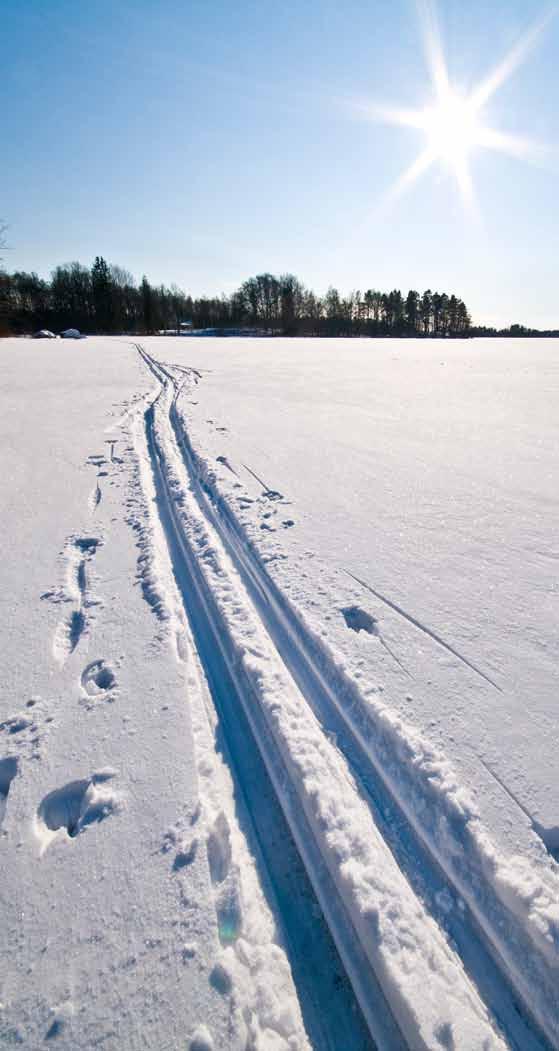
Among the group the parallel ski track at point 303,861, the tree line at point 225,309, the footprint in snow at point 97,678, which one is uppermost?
the tree line at point 225,309

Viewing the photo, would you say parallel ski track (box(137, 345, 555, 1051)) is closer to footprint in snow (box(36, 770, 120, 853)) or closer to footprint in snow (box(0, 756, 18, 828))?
footprint in snow (box(36, 770, 120, 853))

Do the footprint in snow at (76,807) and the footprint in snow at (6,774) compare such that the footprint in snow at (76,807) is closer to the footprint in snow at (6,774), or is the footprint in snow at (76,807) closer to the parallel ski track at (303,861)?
the footprint in snow at (6,774)

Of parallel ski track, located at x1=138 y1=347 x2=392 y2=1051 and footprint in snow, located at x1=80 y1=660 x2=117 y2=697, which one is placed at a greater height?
footprint in snow, located at x1=80 y1=660 x2=117 y2=697

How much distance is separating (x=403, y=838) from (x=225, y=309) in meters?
78.6

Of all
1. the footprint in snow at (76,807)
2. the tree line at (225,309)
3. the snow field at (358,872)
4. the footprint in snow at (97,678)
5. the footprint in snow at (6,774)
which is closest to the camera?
the snow field at (358,872)

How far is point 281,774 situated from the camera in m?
1.87

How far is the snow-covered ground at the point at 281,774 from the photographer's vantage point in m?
1.24

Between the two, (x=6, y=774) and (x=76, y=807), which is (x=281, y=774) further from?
(x=6, y=774)

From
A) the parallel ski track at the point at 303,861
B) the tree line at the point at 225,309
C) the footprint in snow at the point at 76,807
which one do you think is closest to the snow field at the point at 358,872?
the parallel ski track at the point at 303,861

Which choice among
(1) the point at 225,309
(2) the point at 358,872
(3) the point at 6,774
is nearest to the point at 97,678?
(3) the point at 6,774

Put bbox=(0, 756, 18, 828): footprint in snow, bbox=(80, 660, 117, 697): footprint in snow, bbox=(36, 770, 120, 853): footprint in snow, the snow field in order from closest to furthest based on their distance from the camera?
the snow field, bbox=(36, 770, 120, 853): footprint in snow, bbox=(0, 756, 18, 828): footprint in snow, bbox=(80, 660, 117, 697): footprint in snow

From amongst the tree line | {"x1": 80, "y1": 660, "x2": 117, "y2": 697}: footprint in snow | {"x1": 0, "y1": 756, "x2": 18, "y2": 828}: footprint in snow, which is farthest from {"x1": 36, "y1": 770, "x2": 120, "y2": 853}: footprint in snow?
the tree line

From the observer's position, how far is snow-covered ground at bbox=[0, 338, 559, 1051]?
1239 mm

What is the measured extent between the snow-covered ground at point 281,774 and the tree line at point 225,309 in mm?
60599
